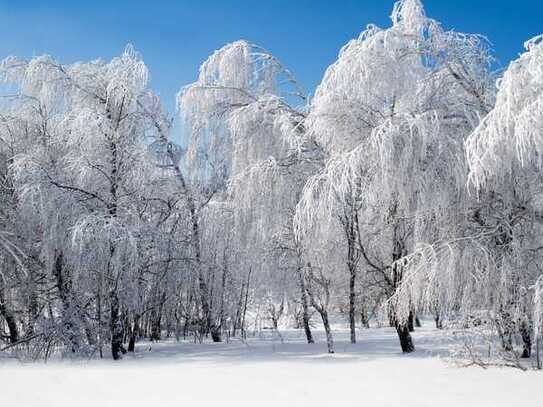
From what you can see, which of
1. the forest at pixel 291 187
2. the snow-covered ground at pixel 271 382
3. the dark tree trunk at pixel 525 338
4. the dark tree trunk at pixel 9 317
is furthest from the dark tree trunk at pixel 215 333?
the dark tree trunk at pixel 525 338

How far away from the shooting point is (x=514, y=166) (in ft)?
21.9

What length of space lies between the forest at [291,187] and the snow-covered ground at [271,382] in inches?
23.2

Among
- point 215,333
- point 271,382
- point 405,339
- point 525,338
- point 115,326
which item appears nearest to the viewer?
point 271,382

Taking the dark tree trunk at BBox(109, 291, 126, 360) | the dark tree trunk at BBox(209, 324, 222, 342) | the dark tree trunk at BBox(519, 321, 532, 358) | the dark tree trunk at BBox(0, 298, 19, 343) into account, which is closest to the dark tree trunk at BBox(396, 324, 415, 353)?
the dark tree trunk at BBox(519, 321, 532, 358)

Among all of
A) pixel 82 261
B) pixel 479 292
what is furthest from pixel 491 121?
pixel 82 261

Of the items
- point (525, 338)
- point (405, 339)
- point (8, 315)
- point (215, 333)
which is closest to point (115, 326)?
point (8, 315)

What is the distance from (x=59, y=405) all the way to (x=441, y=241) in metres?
4.84

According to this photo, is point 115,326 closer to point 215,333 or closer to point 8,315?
point 8,315

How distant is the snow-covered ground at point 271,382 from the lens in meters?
5.14

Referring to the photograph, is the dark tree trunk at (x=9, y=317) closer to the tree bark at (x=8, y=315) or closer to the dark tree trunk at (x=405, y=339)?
the tree bark at (x=8, y=315)

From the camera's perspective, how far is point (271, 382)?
6.11 m

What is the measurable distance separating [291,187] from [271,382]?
11.3ft

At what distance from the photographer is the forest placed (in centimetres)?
693

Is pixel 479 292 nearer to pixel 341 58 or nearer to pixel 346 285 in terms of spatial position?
pixel 341 58
